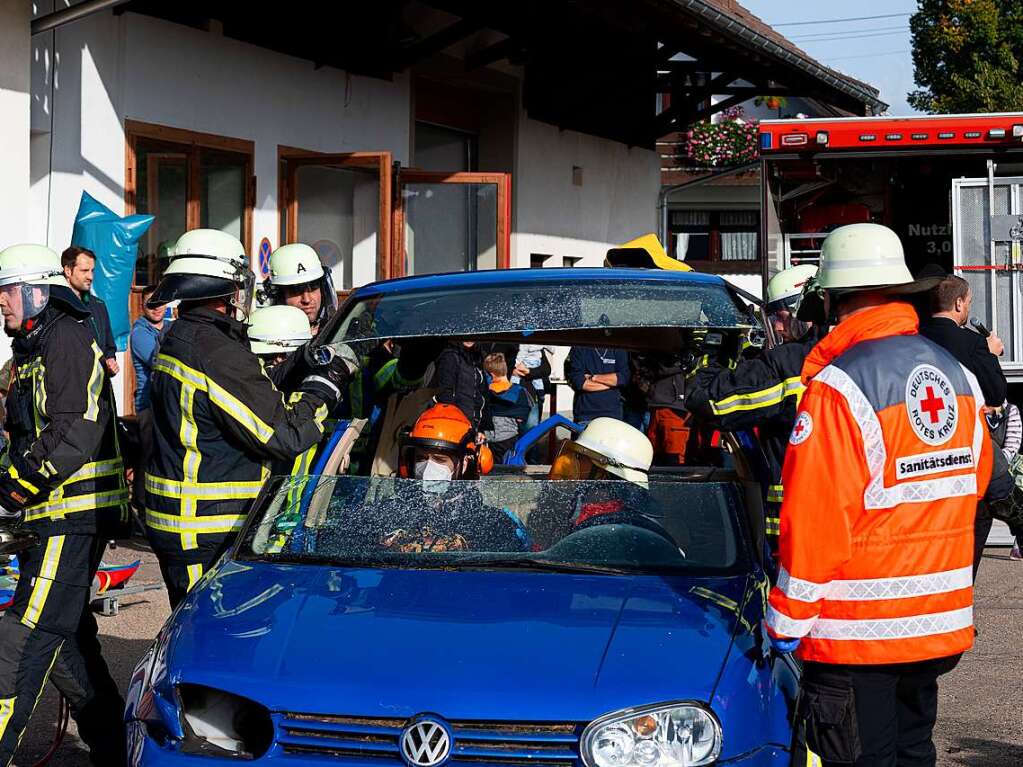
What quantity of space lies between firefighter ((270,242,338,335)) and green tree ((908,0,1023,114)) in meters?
26.7

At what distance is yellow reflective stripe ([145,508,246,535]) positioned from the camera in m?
5.00

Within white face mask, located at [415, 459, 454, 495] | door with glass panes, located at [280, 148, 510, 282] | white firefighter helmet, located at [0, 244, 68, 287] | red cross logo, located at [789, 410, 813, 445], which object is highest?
door with glass panes, located at [280, 148, 510, 282]

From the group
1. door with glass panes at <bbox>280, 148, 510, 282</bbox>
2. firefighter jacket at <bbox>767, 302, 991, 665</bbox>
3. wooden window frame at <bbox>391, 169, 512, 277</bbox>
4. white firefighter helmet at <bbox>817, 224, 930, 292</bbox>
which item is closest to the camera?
firefighter jacket at <bbox>767, 302, 991, 665</bbox>

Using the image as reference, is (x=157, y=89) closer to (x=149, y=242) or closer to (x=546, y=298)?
(x=149, y=242)

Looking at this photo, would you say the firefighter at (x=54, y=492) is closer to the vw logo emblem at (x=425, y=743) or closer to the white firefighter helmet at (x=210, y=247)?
the white firefighter helmet at (x=210, y=247)

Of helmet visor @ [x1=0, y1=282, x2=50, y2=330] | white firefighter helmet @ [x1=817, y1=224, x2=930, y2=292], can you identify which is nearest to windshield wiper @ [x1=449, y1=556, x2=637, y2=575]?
white firefighter helmet @ [x1=817, y1=224, x2=930, y2=292]

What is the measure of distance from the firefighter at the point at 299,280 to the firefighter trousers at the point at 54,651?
1901 mm

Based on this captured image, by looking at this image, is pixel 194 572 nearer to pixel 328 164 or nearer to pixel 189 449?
pixel 189 449

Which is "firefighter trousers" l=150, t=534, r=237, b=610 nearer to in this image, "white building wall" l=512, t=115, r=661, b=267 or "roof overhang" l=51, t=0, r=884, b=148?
"roof overhang" l=51, t=0, r=884, b=148

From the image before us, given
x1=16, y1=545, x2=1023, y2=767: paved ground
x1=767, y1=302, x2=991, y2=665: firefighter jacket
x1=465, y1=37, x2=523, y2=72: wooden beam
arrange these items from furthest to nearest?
x1=465, y1=37, x2=523, y2=72: wooden beam < x1=16, y1=545, x2=1023, y2=767: paved ground < x1=767, y1=302, x2=991, y2=665: firefighter jacket

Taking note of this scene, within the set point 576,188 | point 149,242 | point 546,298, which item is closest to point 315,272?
point 546,298

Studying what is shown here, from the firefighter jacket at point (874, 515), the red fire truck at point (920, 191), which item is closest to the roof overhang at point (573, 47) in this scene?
the red fire truck at point (920, 191)

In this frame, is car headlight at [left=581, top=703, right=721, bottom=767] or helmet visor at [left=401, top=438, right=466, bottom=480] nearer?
car headlight at [left=581, top=703, right=721, bottom=767]

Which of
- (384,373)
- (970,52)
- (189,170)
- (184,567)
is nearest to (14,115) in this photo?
(189,170)
